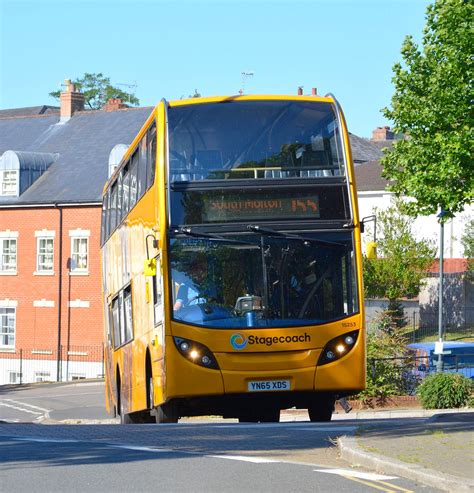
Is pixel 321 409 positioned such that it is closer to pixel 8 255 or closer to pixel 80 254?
pixel 80 254

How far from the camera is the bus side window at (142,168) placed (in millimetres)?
18891

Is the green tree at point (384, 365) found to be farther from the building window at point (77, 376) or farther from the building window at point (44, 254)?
the building window at point (44, 254)

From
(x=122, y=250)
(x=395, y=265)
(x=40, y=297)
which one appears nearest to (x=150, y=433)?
(x=122, y=250)

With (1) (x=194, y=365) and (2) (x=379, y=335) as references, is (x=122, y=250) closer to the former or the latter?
(1) (x=194, y=365)

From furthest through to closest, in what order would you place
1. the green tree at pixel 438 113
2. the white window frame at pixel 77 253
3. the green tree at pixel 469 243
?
1. the green tree at pixel 469 243
2. the white window frame at pixel 77 253
3. the green tree at pixel 438 113

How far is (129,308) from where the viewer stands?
21266mm

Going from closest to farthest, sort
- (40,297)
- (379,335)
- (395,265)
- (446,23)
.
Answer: (379,335) → (446,23) → (395,265) → (40,297)

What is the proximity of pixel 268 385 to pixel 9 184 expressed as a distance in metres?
47.7

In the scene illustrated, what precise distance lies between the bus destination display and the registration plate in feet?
7.62

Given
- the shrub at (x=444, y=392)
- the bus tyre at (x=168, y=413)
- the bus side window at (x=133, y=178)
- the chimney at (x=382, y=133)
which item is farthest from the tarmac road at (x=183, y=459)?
the chimney at (x=382, y=133)

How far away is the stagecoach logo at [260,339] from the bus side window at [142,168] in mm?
3307

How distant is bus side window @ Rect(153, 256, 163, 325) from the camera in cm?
1716

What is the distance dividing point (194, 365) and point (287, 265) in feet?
6.40

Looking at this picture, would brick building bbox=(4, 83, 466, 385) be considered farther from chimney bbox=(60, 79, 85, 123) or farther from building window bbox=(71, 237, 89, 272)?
chimney bbox=(60, 79, 85, 123)
